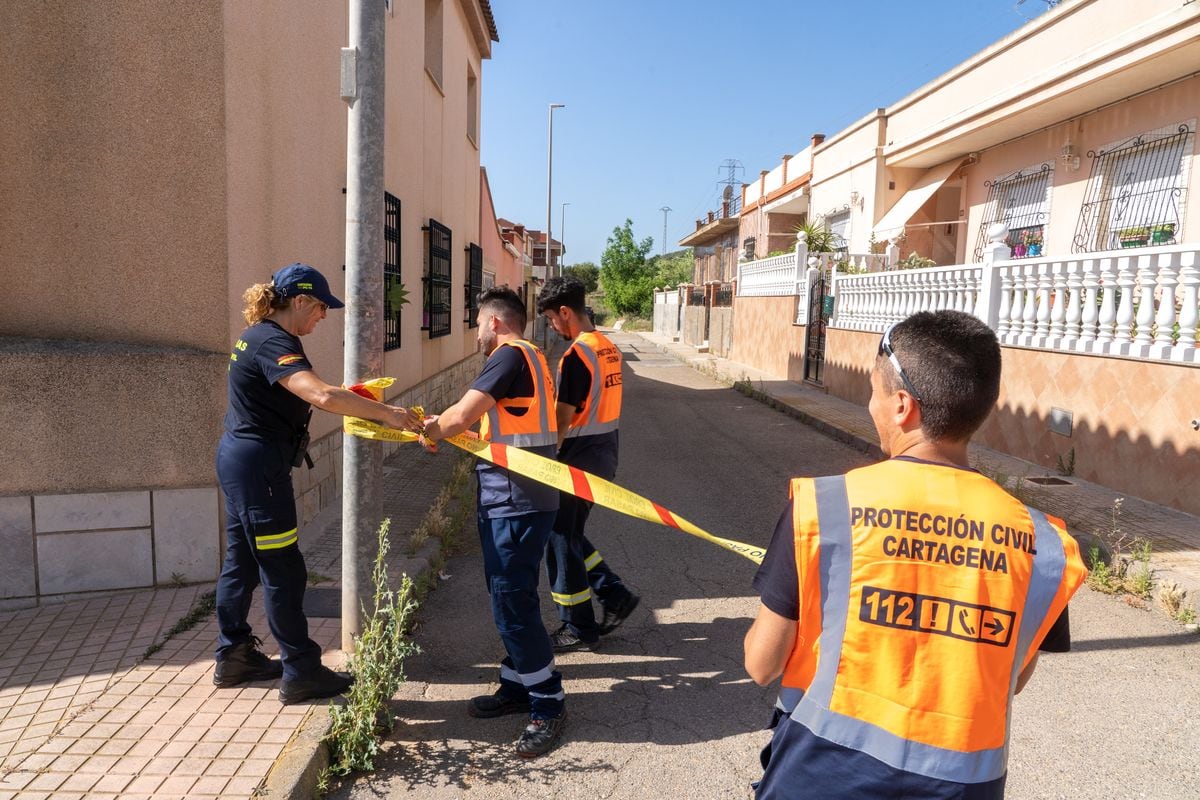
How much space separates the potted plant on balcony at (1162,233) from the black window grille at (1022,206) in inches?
87.7

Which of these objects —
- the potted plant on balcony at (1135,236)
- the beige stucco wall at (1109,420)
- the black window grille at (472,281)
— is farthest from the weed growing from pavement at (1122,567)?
the black window grille at (472,281)

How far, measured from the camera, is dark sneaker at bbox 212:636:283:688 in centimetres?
367

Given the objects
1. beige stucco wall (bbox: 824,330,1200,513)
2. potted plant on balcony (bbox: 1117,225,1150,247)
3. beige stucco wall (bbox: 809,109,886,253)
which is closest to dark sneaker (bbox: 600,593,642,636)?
beige stucco wall (bbox: 824,330,1200,513)

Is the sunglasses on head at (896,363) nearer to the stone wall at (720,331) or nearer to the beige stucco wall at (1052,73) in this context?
the beige stucco wall at (1052,73)

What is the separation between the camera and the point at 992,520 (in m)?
1.54

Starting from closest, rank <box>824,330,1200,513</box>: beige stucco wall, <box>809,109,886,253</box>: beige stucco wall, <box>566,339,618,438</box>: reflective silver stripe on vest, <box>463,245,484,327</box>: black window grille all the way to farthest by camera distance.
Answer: <box>566,339,618,438</box>: reflective silver stripe on vest → <box>824,330,1200,513</box>: beige stucco wall → <box>463,245,484,327</box>: black window grille → <box>809,109,886,253</box>: beige stucco wall

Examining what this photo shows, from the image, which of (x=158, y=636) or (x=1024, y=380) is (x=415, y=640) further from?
(x=1024, y=380)

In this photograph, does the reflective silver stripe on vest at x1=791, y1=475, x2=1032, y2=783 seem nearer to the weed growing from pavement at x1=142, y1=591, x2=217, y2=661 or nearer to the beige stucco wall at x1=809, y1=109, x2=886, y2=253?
the weed growing from pavement at x1=142, y1=591, x2=217, y2=661

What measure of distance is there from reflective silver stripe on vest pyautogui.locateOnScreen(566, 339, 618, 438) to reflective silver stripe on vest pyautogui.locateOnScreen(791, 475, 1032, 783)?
2674mm

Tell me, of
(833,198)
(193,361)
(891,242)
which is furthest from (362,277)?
(833,198)

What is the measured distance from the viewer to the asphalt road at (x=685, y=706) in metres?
3.24

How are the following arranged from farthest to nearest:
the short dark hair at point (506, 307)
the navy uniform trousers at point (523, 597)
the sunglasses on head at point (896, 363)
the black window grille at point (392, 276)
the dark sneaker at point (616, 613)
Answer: the black window grille at point (392, 276) → the dark sneaker at point (616, 613) → the short dark hair at point (506, 307) → the navy uniform trousers at point (523, 597) → the sunglasses on head at point (896, 363)

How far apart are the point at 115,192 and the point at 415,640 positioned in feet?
9.77

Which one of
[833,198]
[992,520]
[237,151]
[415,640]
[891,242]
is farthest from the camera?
[833,198]
